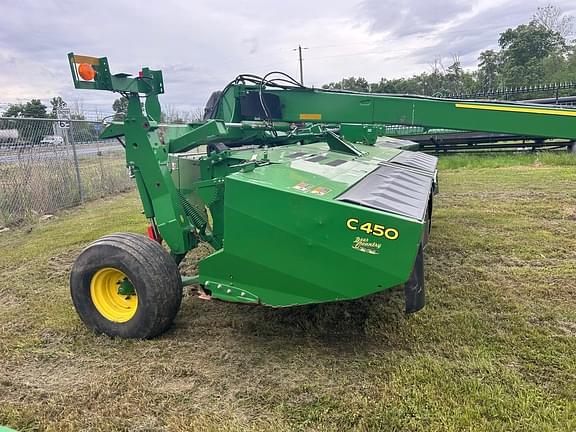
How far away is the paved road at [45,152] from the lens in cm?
756

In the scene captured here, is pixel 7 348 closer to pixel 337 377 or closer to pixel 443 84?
pixel 337 377

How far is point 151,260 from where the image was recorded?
116 inches

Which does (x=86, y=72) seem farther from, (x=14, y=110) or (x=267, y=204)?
(x=14, y=110)

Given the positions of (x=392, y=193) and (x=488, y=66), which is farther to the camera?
(x=488, y=66)

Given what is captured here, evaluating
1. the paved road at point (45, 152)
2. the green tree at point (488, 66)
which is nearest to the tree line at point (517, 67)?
the green tree at point (488, 66)

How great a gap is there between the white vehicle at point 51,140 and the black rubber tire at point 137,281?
6483 millimetres

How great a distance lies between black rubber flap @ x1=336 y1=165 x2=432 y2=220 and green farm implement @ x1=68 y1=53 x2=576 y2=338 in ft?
0.04

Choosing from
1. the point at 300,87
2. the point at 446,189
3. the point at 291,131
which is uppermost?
the point at 300,87

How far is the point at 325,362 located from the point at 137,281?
1.28 metres

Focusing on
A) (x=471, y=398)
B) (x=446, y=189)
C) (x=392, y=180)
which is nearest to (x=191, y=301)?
(x=392, y=180)

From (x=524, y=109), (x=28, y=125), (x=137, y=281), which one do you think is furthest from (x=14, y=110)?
(x=524, y=109)

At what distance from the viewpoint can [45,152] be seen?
8617mm

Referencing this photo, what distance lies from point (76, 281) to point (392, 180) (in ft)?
7.51

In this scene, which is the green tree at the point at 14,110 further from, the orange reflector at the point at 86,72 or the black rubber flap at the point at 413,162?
the black rubber flap at the point at 413,162
